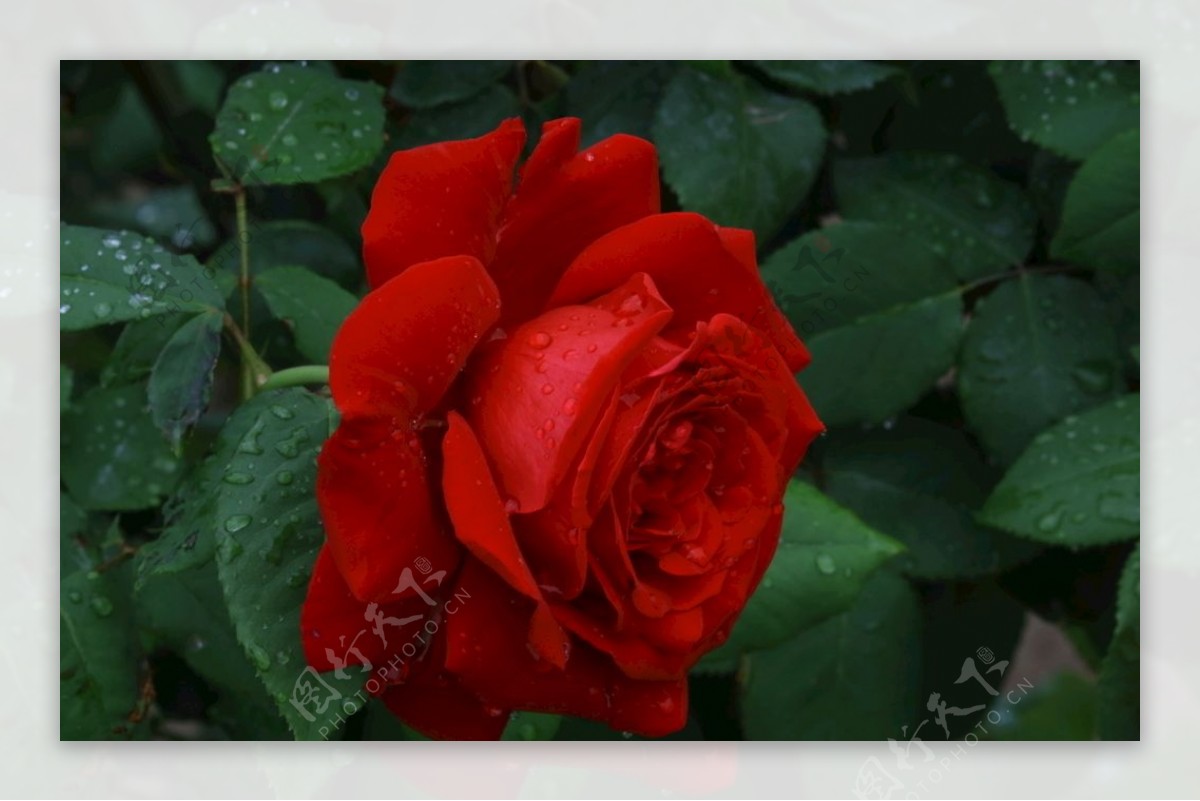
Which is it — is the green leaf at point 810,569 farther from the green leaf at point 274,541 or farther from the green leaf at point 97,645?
the green leaf at point 97,645

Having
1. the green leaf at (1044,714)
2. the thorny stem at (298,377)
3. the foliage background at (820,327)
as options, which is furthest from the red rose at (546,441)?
the green leaf at (1044,714)

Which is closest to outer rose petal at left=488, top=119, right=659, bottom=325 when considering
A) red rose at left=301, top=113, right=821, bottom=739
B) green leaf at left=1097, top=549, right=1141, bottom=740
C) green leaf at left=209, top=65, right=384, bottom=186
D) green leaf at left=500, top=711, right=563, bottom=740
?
red rose at left=301, top=113, right=821, bottom=739

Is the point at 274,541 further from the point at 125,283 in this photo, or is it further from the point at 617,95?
the point at 617,95

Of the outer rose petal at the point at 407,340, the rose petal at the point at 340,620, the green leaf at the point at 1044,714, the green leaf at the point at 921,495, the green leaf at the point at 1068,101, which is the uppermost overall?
the green leaf at the point at 1068,101

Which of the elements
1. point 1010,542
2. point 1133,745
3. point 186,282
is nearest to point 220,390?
point 186,282

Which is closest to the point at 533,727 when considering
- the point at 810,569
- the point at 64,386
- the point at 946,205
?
the point at 810,569

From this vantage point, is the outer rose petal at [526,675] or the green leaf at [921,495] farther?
the green leaf at [921,495]

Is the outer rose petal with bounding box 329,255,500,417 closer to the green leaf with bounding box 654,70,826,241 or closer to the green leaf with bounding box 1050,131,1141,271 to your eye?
the green leaf with bounding box 654,70,826,241
